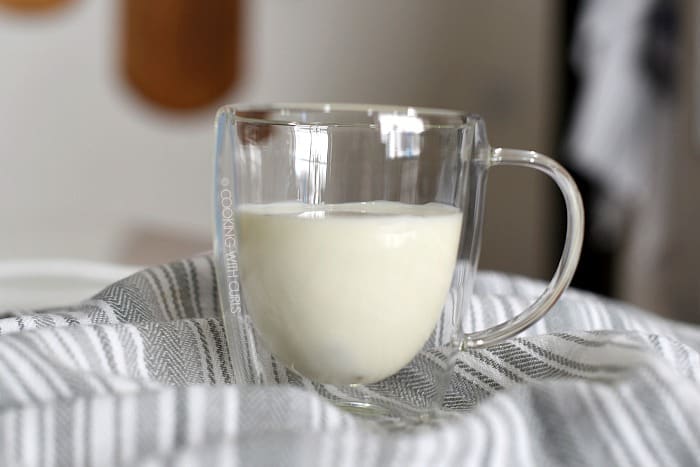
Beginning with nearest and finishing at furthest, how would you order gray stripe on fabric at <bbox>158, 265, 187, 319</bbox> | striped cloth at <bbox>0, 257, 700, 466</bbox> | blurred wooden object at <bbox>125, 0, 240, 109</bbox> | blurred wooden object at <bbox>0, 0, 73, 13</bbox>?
striped cloth at <bbox>0, 257, 700, 466</bbox> → gray stripe on fabric at <bbox>158, 265, 187, 319</bbox> → blurred wooden object at <bbox>0, 0, 73, 13</bbox> → blurred wooden object at <bbox>125, 0, 240, 109</bbox>

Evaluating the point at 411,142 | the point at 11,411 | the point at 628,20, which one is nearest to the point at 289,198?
the point at 411,142

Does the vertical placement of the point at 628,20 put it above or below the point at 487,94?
above

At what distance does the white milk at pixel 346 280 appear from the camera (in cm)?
40

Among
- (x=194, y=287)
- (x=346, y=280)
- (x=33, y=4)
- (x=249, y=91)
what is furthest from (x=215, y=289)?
(x=249, y=91)

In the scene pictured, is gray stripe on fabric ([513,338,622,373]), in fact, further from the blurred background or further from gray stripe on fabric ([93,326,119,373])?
Answer: the blurred background

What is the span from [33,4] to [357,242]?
292 cm

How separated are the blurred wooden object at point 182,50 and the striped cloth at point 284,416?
296 centimetres

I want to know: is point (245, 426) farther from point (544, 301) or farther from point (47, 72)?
point (47, 72)

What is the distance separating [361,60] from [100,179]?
1055 mm

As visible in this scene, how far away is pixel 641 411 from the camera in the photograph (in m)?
0.31

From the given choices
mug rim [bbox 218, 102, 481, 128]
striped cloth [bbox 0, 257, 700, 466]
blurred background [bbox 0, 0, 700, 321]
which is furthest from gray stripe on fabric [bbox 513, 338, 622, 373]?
blurred background [bbox 0, 0, 700, 321]

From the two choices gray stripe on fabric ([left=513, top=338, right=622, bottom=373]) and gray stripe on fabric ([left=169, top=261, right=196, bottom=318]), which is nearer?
gray stripe on fabric ([left=513, top=338, right=622, bottom=373])

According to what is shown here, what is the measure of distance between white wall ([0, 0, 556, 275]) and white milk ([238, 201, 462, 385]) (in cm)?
250

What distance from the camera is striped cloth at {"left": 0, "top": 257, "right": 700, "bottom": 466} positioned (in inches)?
10.9
